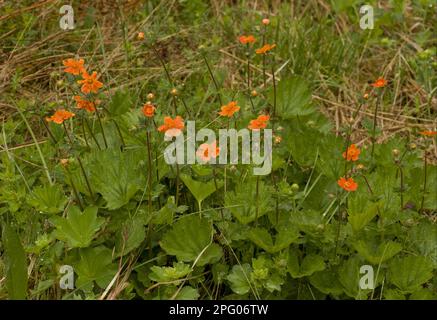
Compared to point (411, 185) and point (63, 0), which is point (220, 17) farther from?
point (411, 185)

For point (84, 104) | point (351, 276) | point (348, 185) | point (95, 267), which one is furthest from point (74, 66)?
point (351, 276)

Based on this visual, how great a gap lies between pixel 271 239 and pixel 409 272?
408 millimetres

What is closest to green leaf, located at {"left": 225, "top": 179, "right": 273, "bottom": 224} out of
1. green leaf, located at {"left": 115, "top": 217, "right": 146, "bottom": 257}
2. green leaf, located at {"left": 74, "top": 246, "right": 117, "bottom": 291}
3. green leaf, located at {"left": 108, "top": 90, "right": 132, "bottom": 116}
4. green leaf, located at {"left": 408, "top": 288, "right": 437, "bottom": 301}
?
green leaf, located at {"left": 115, "top": 217, "right": 146, "bottom": 257}

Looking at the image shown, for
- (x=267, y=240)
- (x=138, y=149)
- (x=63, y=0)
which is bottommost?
(x=267, y=240)

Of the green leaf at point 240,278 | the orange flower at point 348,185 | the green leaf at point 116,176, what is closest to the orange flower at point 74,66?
the green leaf at point 116,176

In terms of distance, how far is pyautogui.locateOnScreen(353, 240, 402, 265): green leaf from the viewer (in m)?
2.04

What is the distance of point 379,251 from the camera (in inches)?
81.5

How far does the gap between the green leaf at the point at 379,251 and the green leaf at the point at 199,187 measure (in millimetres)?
475

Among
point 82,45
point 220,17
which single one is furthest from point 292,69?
point 82,45

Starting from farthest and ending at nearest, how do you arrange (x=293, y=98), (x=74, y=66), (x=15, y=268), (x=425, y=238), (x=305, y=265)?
(x=293, y=98), (x=74, y=66), (x=425, y=238), (x=305, y=265), (x=15, y=268)

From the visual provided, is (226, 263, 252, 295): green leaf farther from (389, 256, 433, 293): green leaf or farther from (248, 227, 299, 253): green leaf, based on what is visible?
(389, 256, 433, 293): green leaf

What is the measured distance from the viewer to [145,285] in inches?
83.1

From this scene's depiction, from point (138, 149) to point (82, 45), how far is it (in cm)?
111

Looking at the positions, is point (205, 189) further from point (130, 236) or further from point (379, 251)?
point (379, 251)
